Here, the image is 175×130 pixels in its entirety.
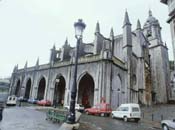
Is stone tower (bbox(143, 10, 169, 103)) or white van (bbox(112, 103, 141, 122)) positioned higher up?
stone tower (bbox(143, 10, 169, 103))

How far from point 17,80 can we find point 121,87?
2901 centimetres

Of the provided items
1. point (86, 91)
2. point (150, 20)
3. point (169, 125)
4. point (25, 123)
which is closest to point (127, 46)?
point (86, 91)

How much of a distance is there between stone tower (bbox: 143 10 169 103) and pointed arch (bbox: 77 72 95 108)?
70.7ft

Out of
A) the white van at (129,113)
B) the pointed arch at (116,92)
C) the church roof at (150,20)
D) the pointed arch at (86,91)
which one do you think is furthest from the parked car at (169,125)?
the church roof at (150,20)

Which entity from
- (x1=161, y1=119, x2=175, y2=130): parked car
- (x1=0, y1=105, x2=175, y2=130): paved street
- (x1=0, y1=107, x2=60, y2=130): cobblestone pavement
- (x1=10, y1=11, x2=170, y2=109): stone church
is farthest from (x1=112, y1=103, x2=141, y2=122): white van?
(x1=0, y1=107, x2=60, y2=130): cobblestone pavement

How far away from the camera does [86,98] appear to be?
3134 centimetres

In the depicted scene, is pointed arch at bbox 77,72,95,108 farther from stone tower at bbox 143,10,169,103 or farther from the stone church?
stone tower at bbox 143,10,169,103

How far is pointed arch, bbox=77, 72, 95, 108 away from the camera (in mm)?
30797

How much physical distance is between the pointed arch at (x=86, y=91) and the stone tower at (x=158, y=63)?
21541mm

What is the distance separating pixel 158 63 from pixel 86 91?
85.4 feet

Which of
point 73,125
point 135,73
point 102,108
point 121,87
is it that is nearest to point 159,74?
point 135,73

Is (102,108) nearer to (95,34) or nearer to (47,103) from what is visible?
(47,103)

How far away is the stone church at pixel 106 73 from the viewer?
26375 mm

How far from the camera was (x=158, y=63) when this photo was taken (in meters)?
48.2
